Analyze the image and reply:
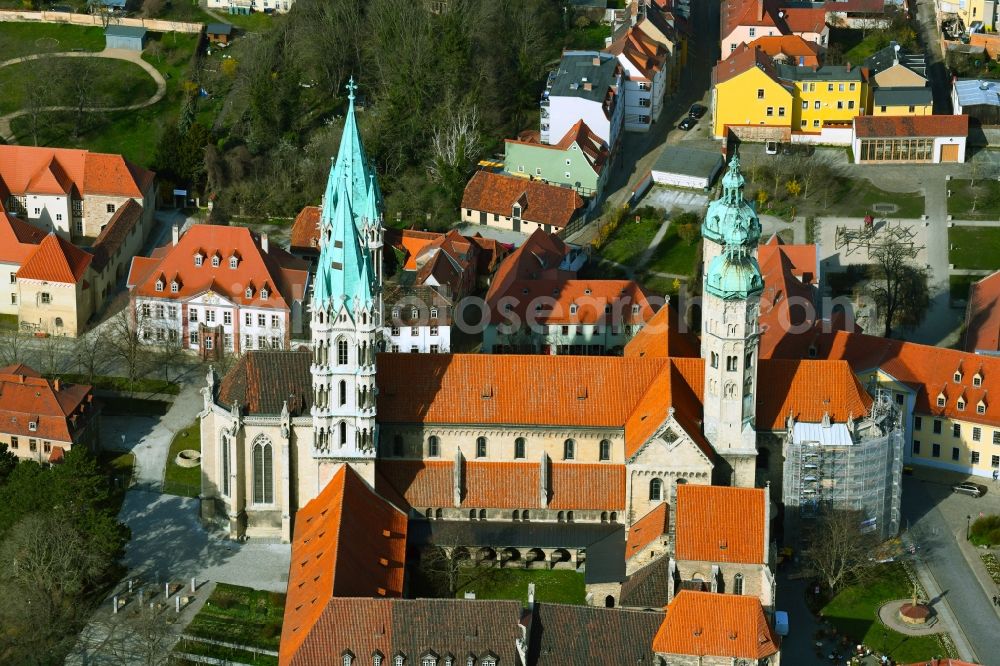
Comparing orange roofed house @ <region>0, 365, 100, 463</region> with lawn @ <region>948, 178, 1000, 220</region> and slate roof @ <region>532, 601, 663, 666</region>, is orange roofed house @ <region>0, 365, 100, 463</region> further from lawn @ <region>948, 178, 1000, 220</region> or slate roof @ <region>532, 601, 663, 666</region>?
lawn @ <region>948, 178, 1000, 220</region>

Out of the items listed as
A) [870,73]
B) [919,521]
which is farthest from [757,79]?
[919,521]

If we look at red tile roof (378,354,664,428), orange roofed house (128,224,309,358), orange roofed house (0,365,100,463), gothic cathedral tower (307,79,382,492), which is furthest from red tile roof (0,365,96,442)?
red tile roof (378,354,664,428)

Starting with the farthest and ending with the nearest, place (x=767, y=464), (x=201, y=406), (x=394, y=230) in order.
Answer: (x=394, y=230), (x=201, y=406), (x=767, y=464)

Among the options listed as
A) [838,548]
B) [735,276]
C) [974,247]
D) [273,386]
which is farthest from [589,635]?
[974,247]

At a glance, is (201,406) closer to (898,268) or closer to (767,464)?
(767,464)

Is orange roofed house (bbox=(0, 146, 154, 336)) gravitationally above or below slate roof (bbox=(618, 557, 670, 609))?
above
